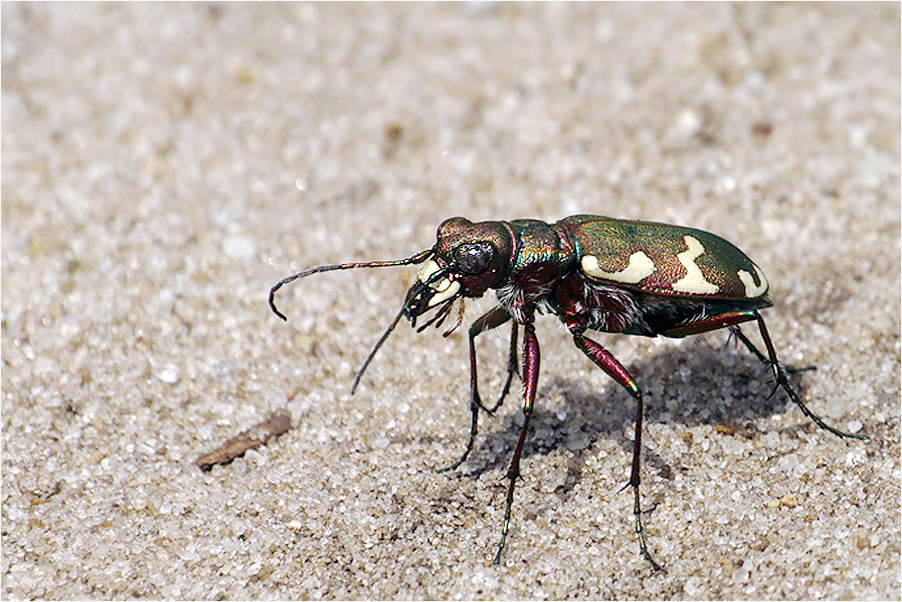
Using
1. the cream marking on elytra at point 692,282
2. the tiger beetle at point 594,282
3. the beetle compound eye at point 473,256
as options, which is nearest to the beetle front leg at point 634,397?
the tiger beetle at point 594,282

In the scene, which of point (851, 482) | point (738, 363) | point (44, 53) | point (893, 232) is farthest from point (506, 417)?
point (44, 53)

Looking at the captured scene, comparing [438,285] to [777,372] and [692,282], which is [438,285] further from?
[777,372]

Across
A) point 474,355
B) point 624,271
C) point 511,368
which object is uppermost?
point 624,271

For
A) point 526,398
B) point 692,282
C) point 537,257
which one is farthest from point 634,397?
point 537,257

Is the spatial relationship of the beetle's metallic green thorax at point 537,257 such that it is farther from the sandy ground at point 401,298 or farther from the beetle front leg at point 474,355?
the sandy ground at point 401,298

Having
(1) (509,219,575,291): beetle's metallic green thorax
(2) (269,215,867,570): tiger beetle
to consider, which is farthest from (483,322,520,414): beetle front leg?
(1) (509,219,575,291): beetle's metallic green thorax
